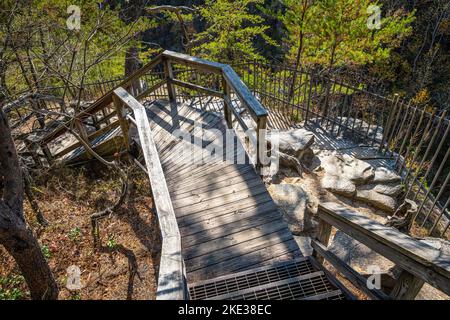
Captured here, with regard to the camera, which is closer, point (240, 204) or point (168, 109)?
point (240, 204)

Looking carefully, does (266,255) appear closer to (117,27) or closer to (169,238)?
(169,238)

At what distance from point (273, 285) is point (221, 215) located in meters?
1.35

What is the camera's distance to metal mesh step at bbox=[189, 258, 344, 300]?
2.87 metres

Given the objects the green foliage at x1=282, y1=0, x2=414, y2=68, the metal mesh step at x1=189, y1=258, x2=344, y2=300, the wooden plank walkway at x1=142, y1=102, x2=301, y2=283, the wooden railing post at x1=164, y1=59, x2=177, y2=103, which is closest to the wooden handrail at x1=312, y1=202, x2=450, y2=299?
the metal mesh step at x1=189, y1=258, x2=344, y2=300

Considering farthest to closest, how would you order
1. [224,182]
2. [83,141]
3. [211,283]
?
[83,141] → [224,182] → [211,283]

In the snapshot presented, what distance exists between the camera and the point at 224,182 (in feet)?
15.2

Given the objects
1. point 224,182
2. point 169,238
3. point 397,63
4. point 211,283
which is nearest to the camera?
point 169,238

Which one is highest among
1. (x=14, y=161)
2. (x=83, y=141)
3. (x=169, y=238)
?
(x=169, y=238)

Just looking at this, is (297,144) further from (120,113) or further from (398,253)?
(398,253)

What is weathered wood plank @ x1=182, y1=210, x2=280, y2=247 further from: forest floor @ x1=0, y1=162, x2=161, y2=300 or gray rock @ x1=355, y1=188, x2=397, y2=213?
gray rock @ x1=355, y1=188, x2=397, y2=213

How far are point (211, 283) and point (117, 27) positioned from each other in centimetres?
954

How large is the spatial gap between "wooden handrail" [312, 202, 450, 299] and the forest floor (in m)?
4.16

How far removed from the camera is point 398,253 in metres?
1.94
